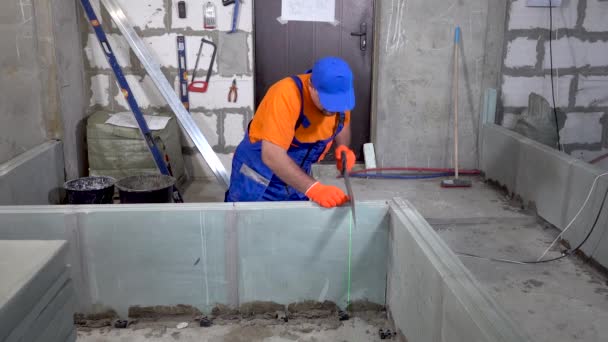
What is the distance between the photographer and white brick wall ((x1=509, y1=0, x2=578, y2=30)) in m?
4.05

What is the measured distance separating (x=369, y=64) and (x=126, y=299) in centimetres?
286

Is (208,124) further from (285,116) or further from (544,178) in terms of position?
(544,178)

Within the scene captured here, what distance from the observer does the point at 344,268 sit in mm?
2043

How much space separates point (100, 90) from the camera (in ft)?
13.1

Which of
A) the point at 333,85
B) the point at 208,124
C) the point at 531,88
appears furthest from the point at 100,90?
the point at 531,88

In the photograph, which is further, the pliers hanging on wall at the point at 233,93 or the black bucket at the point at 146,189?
the pliers hanging on wall at the point at 233,93

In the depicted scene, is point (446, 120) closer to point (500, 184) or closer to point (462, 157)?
point (462, 157)

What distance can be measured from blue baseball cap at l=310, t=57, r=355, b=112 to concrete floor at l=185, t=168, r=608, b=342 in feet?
3.08

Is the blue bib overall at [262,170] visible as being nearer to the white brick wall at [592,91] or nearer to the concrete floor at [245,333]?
the concrete floor at [245,333]

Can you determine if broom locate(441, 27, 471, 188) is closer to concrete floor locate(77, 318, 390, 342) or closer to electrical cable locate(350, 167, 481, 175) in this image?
electrical cable locate(350, 167, 481, 175)

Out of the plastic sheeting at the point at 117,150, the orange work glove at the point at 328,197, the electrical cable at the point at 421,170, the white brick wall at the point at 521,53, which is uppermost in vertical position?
the white brick wall at the point at 521,53

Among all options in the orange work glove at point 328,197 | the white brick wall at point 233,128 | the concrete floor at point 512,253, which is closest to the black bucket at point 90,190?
the concrete floor at point 512,253

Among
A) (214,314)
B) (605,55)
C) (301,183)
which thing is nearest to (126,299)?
(214,314)

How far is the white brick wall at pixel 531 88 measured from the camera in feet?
13.7
